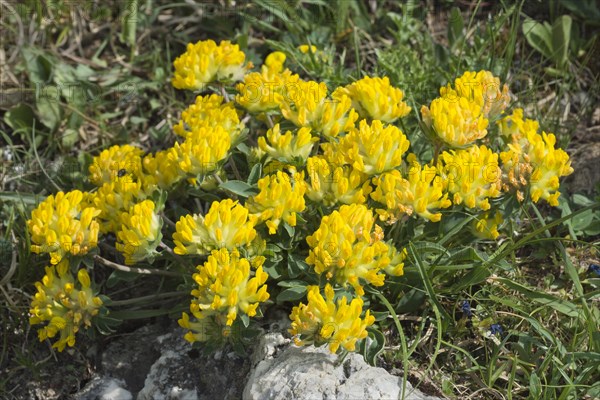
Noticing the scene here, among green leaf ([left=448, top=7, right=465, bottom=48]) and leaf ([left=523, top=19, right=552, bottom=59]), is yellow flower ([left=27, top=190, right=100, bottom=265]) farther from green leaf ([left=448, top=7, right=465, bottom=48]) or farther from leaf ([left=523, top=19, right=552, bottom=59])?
leaf ([left=523, top=19, right=552, bottom=59])

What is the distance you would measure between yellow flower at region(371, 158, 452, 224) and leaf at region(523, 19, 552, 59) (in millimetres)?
1994

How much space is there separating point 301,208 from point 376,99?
0.69m

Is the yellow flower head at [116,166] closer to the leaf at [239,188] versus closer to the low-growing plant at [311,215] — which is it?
the low-growing plant at [311,215]

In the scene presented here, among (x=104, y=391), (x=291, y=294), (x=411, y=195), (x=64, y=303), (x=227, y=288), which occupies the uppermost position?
(x=411, y=195)

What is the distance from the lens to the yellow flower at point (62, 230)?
3441 millimetres

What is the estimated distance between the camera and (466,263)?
3607 millimetres

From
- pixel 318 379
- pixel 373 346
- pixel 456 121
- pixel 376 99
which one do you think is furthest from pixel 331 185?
pixel 318 379

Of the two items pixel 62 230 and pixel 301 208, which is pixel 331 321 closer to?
pixel 301 208

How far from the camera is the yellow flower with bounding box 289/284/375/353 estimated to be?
9.90 feet

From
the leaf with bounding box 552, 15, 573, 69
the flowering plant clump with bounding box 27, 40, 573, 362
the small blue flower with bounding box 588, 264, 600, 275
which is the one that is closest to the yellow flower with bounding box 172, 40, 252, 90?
the flowering plant clump with bounding box 27, 40, 573, 362

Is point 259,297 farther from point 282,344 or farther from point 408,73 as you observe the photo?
point 408,73

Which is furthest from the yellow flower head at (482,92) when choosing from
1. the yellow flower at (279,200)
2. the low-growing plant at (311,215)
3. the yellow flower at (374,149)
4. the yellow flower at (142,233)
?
the yellow flower at (142,233)

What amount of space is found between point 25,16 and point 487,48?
3.23 m

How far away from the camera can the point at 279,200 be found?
10.8ft
